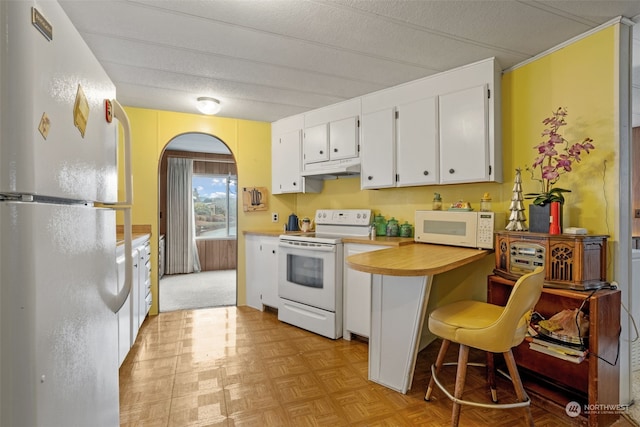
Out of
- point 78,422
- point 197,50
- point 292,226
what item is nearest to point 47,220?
point 78,422

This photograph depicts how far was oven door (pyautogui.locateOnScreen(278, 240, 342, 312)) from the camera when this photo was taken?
2.87 m

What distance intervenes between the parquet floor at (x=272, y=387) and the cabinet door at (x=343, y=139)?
1.80 metres

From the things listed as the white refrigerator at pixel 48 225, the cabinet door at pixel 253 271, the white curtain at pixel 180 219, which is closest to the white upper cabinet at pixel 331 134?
the cabinet door at pixel 253 271

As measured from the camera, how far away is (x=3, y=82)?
1.92 ft

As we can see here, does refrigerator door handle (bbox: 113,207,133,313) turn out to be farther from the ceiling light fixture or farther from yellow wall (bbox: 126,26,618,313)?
yellow wall (bbox: 126,26,618,313)

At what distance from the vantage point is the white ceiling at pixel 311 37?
1724 millimetres

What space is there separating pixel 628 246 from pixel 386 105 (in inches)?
78.0

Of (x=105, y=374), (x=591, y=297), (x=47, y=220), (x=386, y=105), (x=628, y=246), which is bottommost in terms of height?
(x=105, y=374)

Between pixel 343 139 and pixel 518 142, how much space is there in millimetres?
1539

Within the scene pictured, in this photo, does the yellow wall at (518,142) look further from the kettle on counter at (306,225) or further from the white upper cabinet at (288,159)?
the kettle on counter at (306,225)

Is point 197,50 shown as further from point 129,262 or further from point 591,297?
point 591,297

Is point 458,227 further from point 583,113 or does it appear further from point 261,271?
point 261,271

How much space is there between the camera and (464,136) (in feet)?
7.89

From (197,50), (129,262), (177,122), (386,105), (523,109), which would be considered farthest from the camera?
(177,122)
